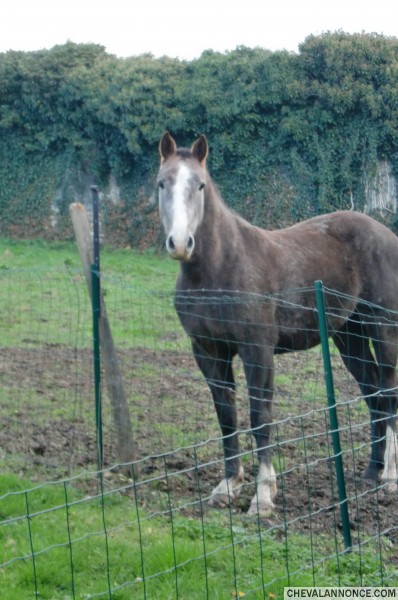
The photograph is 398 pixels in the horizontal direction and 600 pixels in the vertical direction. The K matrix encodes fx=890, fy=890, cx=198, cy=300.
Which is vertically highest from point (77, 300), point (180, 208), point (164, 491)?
point (180, 208)

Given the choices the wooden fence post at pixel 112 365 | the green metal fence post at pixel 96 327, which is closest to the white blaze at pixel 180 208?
the green metal fence post at pixel 96 327

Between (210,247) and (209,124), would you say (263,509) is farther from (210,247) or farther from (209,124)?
(209,124)

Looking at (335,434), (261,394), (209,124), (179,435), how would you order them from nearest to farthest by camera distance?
Answer: (335,434)
(261,394)
(179,435)
(209,124)

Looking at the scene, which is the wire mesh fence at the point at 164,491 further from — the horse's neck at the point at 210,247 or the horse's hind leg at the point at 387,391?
the horse's neck at the point at 210,247

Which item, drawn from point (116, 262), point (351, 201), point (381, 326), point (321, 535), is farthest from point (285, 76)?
point (321, 535)

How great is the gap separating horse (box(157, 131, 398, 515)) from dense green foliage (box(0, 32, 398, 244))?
45.1ft

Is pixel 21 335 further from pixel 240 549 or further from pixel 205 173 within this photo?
pixel 240 549

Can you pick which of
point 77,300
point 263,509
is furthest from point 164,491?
point 77,300

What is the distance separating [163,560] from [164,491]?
150cm

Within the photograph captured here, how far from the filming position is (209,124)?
21.8m

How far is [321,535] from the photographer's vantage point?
5062mm

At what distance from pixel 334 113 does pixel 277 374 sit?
12.8 m

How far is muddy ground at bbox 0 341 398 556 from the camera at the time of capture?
5.60m

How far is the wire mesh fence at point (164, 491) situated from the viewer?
421 centimetres
